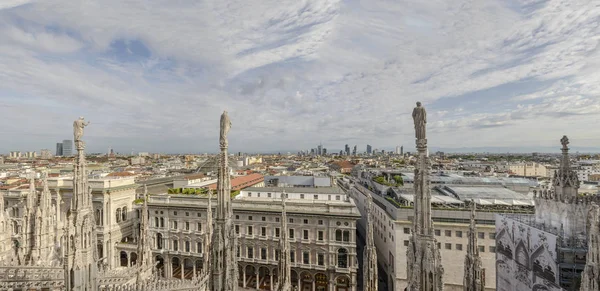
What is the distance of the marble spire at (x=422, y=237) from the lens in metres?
7.52

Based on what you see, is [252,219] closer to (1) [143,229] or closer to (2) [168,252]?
(2) [168,252]

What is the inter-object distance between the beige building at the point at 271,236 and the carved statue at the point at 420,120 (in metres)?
27.4

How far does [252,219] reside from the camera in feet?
122

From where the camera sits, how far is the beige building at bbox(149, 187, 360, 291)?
34.1 m

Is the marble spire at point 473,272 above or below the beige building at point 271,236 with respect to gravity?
above

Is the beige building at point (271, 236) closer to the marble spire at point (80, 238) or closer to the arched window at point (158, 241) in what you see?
the arched window at point (158, 241)

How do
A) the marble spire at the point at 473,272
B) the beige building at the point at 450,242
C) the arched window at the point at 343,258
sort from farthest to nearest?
the arched window at the point at 343,258 → the beige building at the point at 450,242 → the marble spire at the point at 473,272

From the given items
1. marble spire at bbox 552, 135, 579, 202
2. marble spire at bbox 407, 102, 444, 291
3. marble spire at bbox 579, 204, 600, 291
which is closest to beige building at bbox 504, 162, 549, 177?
marble spire at bbox 552, 135, 579, 202

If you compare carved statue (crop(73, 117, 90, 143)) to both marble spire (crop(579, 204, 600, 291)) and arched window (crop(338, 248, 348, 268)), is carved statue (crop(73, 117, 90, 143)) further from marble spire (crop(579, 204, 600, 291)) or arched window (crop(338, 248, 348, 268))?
arched window (crop(338, 248, 348, 268))

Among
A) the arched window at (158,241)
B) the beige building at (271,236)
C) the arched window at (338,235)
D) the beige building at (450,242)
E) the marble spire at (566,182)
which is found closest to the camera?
the marble spire at (566,182)

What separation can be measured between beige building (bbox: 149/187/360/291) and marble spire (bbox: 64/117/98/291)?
22957 millimetres

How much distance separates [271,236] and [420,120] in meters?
31.6

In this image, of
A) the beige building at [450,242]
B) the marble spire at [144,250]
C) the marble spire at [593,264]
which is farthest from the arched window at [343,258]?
the marble spire at [593,264]

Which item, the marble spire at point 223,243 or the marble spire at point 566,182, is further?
the marble spire at point 566,182
